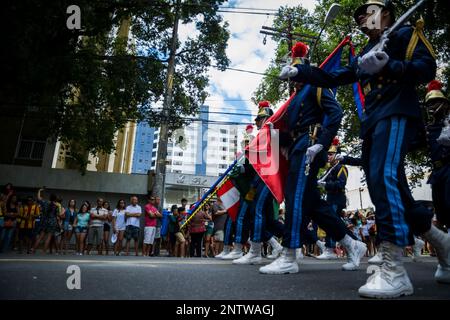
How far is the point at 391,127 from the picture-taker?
2533 millimetres

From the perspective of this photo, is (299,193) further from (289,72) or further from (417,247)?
(417,247)

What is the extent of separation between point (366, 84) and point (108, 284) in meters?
2.35

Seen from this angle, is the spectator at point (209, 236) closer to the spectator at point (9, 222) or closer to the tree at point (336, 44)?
the spectator at point (9, 222)

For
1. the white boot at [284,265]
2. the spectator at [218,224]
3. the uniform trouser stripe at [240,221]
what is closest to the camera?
→ the white boot at [284,265]

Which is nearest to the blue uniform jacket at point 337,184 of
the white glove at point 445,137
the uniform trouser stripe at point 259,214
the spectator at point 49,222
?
the uniform trouser stripe at point 259,214

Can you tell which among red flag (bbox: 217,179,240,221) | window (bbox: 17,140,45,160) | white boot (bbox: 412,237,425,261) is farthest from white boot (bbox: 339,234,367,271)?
window (bbox: 17,140,45,160)

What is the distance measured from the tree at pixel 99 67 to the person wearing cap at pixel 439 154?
639 centimetres

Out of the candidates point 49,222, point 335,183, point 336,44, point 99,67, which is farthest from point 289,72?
point 336,44

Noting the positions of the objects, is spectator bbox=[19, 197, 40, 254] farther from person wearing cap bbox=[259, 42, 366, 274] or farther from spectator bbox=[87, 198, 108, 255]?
person wearing cap bbox=[259, 42, 366, 274]

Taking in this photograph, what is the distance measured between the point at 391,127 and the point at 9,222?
10.4 m

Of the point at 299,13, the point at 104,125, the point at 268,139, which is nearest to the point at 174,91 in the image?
the point at 104,125

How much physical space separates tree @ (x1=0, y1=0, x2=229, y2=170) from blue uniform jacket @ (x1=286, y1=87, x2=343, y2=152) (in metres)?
5.02

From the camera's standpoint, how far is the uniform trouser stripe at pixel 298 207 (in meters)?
3.61

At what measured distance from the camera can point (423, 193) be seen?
27.3 metres
